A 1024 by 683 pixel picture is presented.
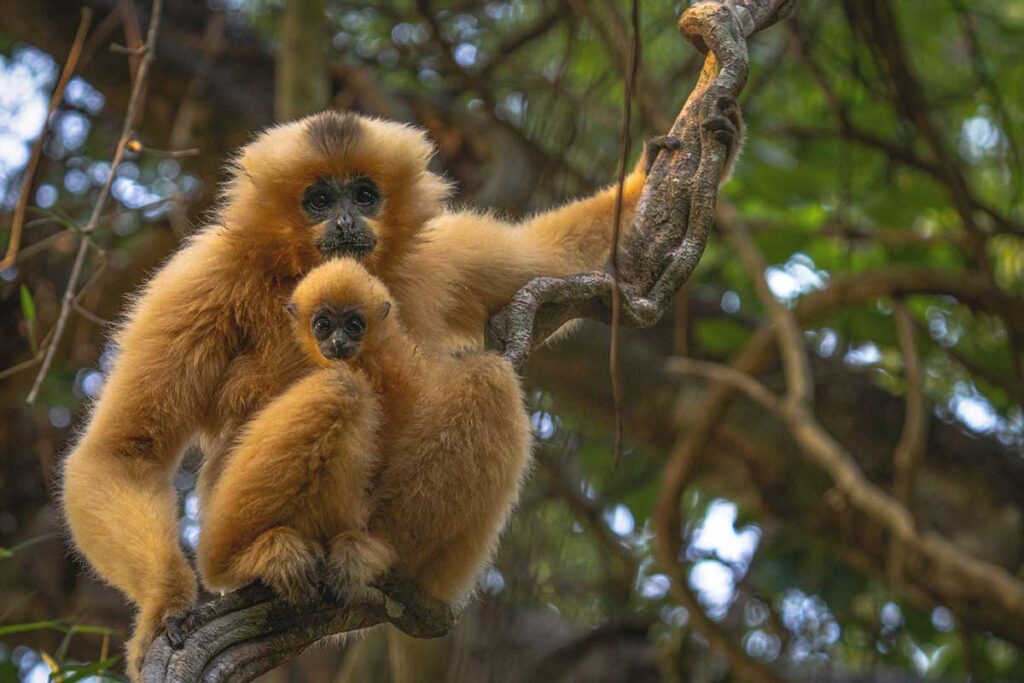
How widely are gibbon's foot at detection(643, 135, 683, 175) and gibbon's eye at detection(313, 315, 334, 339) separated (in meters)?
1.16

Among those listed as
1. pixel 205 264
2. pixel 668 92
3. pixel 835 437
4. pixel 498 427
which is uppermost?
pixel 205 264

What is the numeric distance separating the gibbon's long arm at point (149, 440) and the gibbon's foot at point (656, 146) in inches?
53.9

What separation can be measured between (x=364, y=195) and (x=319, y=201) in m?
0.14

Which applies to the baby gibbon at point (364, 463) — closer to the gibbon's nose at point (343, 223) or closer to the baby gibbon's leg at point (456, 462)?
the baby gibbon's leg at point (456, 462)

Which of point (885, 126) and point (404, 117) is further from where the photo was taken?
point (885, 126)

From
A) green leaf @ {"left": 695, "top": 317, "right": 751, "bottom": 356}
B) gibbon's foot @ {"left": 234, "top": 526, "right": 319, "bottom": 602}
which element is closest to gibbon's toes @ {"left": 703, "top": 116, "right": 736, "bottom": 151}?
gibbon's foot @ {"left": 234, "top": 526, "right": 319, "bottom": 602}

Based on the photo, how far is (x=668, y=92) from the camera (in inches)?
236

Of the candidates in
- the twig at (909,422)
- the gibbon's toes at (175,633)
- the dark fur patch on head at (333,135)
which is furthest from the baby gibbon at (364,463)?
the twig at (909,422)

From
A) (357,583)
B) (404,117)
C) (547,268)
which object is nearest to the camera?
(357,583)

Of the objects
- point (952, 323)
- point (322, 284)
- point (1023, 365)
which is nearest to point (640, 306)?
point (322, 284)

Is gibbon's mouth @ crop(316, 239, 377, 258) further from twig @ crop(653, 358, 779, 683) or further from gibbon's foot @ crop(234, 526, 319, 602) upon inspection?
twig @ crop(653, 358, 779, 683)

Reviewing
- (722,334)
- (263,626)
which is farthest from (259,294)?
(722,334)

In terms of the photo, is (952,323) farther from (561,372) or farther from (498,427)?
(498,427)

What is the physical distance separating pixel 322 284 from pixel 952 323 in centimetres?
483
